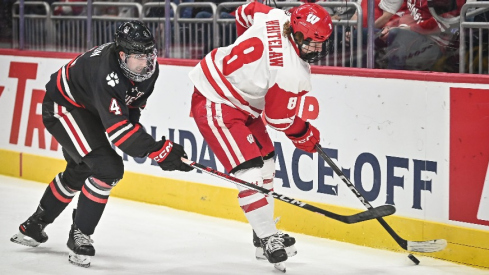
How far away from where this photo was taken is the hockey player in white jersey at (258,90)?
414 cm

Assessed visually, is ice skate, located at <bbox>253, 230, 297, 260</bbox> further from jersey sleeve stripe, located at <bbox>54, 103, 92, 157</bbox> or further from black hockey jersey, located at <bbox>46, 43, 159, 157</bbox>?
jersey sleeve stripe, located at <bbox>54, 103, 92, 157</bbox>

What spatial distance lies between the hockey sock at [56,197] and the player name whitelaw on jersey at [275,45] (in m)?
1.38

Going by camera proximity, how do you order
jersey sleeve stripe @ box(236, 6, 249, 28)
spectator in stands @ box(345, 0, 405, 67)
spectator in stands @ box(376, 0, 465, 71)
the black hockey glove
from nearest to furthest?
1. the black hockey glove
2. jersey sleeve stripe @ box(236, 6, 249, 28)
3. spectator in stands @ box(376, 0, 465, 71)
4. spectator in stands @ box(345, 0, 405, 67)

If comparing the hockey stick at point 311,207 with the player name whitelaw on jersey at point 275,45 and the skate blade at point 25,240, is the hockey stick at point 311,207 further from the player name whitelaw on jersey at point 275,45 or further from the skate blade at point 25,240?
the skate blade at point 25,240

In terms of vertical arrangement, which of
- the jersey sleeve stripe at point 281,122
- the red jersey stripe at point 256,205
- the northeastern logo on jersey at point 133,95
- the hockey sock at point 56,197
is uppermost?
the northeastern logo on jersey at point 133,95

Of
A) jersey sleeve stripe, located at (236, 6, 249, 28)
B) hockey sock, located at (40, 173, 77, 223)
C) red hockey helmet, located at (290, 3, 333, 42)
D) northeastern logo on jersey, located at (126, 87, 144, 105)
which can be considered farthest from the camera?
hockey sock, located at (40, 173, 77, 223)

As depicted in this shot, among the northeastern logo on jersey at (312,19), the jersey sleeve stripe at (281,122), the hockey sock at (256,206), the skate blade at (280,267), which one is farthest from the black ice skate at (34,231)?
the northeastern logo on jersey at (312,19)

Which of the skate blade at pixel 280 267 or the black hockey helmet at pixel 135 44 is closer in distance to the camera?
the black hockey helmet at pixel 135 44

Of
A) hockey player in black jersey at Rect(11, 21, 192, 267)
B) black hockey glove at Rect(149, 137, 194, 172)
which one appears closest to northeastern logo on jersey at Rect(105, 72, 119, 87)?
hockey player in black jersey at Rect(11, 21, 192, 267)

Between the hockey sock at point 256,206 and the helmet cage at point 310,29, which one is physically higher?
the helmet cage at point 310,29

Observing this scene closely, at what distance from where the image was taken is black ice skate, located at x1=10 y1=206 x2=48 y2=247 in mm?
4820

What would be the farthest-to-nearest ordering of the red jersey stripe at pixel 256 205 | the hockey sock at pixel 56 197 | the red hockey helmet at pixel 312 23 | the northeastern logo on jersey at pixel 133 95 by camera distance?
the hockey sock at pixel 56 197
the northeastern logo on jersey at pixel 133 95
the red jersey stripe at pixel 256 205
the red hockey helmet at pixel 312 23

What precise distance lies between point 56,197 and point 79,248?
38cm

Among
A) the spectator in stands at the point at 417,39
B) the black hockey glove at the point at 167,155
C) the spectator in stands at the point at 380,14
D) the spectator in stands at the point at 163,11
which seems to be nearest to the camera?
the black hockey glove at the point at 167,155
